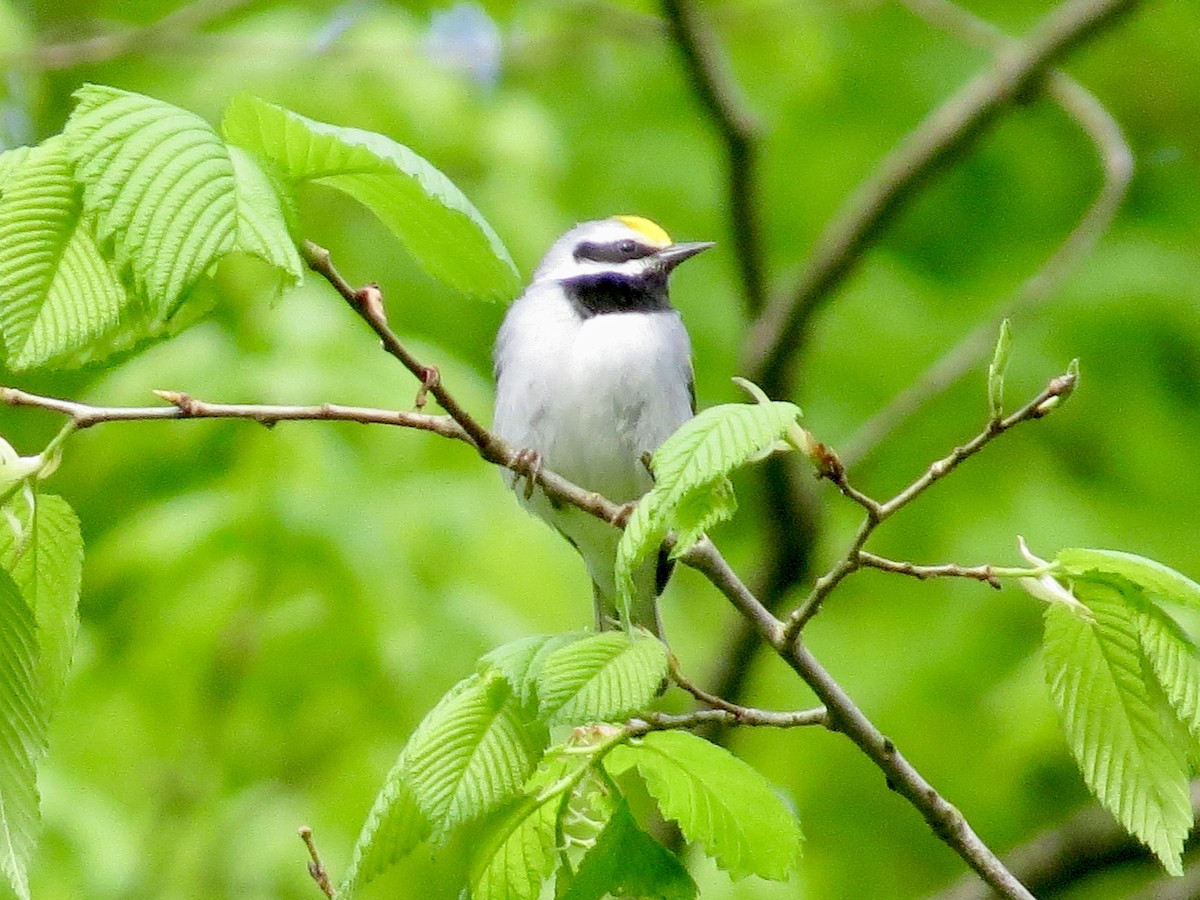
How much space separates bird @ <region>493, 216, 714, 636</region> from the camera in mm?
3783

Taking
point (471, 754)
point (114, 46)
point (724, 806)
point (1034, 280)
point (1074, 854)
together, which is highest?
point (471, 754)

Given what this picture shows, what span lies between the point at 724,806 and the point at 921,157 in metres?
3.24

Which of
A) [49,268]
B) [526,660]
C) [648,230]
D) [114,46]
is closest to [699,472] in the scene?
[526,660]

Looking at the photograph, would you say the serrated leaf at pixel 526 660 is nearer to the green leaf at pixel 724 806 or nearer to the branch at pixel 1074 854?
the green leaf at pixel 724 806

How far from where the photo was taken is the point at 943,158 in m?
4.85

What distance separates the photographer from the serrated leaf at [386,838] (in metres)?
1.92

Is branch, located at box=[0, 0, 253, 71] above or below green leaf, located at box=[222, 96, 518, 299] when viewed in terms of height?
below

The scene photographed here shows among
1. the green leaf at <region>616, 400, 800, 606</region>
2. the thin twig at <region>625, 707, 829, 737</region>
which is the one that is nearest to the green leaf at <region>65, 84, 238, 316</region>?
the green leaf at <region>616, 400, 800, 606</region>

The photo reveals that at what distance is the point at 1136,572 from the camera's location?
1.72 m

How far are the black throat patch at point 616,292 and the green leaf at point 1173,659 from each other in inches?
92.6

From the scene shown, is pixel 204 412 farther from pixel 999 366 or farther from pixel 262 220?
pixel 999 366

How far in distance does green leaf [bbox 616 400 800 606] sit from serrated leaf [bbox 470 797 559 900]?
0.39m

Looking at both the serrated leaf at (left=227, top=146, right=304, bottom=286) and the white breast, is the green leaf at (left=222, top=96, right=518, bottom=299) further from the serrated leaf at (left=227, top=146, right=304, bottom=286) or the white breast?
the white breast

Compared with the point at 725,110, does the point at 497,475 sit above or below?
below
